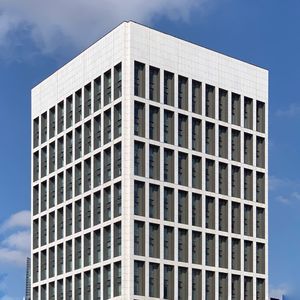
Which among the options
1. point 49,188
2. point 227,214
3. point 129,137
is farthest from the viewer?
point 49,188

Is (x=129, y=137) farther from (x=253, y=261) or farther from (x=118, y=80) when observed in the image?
(x=253, y=261)

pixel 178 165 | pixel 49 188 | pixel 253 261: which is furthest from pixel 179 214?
pixel 49 188

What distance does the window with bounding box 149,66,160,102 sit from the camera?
10681 cm

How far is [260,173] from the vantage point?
384 feet

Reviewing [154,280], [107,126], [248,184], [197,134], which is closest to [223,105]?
[197,134]

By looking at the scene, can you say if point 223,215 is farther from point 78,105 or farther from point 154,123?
point 78,105

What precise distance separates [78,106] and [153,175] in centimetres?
1555

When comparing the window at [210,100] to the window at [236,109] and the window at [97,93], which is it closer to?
the window at [236,109]

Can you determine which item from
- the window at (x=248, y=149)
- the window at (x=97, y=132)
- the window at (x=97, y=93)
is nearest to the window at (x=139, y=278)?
the window at (x=97, y=132)

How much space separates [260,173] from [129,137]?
21292 millimetres

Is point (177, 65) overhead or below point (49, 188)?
overhead

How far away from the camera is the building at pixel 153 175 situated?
104 m

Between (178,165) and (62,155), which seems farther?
(62,155)

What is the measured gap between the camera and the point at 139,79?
10612cm
